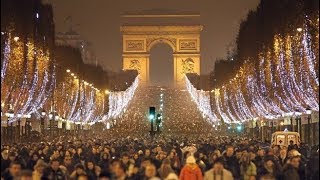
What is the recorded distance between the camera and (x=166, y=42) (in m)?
153

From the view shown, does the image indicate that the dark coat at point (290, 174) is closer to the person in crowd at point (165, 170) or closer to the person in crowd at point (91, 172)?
the person in crowd at point (165, 170)

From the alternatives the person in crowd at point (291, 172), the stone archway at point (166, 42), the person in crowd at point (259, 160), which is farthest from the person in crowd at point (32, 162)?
the stone archway at point (166, 42)

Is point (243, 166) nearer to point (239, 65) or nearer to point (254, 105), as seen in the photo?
point (254, 105)

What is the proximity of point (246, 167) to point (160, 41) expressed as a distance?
428ft

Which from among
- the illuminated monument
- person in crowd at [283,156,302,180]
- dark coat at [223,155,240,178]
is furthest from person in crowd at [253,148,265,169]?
the illuminated monument

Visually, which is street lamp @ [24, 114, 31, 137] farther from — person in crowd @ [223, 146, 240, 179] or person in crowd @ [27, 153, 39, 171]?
person in crowd @ [223, 146, 240, 179]

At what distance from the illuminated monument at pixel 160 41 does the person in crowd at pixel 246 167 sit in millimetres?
126190

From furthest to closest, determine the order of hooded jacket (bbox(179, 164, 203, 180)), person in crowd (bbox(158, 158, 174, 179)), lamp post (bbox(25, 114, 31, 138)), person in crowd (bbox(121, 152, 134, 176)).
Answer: lamp post (bbox(25, 114, 31, 138)) → person in crowd (bbox(158, 158, 174, 179)) → person in crowd (bbox(121, 152, 134, 176)) → hooded jacket (bbox(179, 164, 203, 180))

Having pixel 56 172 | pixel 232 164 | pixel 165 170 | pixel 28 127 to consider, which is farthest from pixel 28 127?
pixel 56 172

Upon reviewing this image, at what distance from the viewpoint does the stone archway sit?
152m

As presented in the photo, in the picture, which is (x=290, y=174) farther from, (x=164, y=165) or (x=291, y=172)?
(x=164, y=165)

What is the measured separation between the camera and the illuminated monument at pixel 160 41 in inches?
5984

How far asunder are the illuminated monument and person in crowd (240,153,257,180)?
414 ft

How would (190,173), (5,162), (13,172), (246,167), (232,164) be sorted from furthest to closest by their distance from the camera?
1. (232,164)
2. (5,162)
3. (246,167)
4. (190,173)
5. (13,172)
